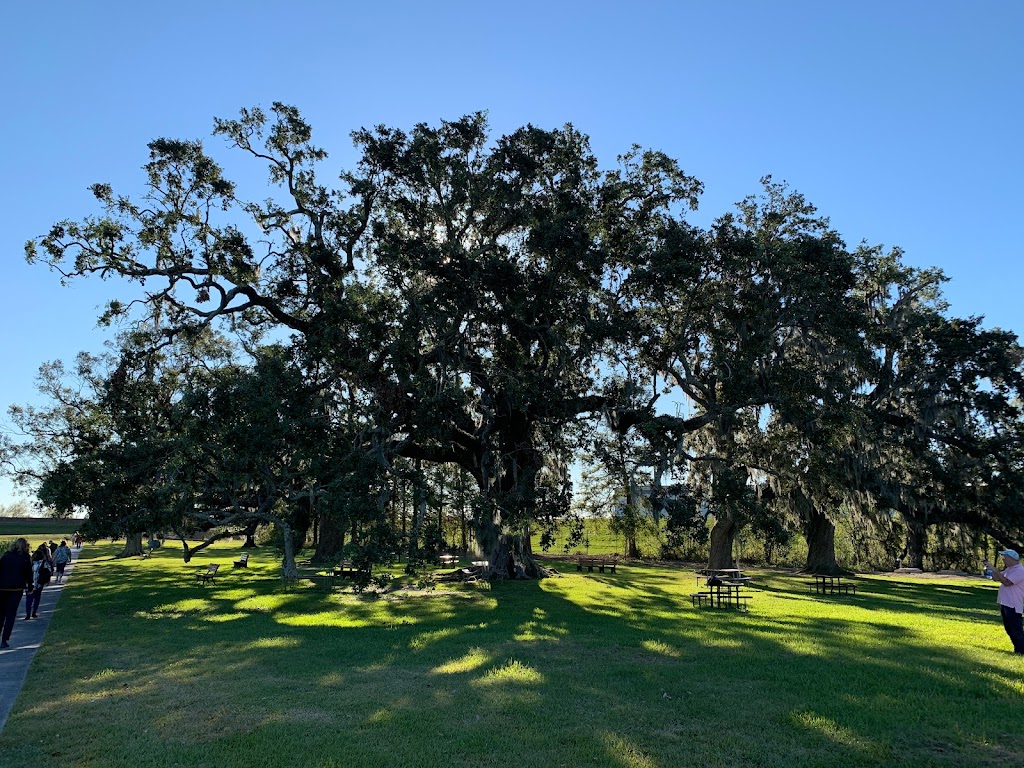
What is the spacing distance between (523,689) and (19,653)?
833 centimetres

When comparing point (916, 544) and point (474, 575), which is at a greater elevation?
point (916, 544)

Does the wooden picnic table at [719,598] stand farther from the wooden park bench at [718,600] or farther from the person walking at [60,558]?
the person walking at [60,558]

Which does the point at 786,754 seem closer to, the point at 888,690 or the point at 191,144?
the point at 888,690

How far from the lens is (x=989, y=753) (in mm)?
5418

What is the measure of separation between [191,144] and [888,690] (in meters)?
20.5

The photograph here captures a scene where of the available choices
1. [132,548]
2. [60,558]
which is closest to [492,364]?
[60,558]

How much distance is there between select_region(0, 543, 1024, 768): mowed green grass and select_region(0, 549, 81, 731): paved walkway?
6.5 inches

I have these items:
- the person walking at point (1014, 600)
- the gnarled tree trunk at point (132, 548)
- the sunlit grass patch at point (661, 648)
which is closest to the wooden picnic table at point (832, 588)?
the person walking at point (1014, 600)

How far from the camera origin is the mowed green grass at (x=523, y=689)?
558cm

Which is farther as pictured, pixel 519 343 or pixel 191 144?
pixel 519 343

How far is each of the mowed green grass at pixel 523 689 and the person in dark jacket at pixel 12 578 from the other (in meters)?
0.82

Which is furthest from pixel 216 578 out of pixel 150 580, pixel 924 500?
pixel 924 500

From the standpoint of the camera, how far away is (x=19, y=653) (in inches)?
403

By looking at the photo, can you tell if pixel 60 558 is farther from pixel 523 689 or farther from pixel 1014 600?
pixel 1014 600
